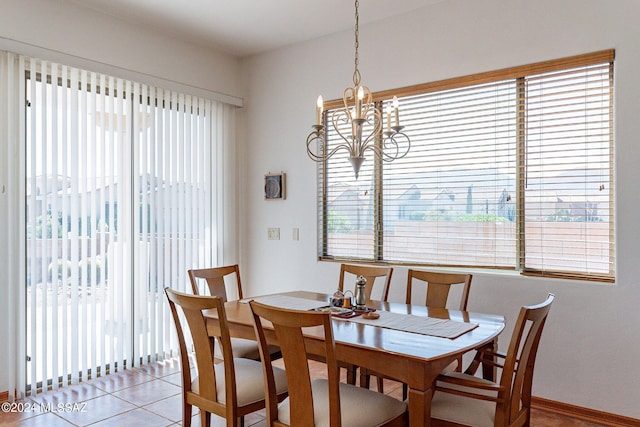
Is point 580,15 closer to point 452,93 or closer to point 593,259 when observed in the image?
point 452,93

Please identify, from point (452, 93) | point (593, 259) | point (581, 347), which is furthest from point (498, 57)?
point (581, 347)

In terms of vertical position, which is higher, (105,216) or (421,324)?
(105,216)

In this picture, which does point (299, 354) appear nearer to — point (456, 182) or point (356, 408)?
point (356, 408)

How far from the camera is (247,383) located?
2250mm

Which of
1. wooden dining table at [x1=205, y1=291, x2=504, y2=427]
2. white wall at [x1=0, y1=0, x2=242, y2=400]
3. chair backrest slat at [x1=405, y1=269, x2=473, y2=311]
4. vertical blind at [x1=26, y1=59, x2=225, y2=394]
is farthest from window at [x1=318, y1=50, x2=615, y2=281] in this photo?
vertical blind at [x1=26, y1=59, x2=225, y2=394]

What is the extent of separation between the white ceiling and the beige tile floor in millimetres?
2823

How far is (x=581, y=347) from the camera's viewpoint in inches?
114

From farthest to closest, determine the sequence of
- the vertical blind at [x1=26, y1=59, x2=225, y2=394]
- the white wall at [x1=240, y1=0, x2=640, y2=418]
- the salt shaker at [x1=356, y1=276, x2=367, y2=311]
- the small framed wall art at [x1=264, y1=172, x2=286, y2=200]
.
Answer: the small framed wall art at [x1=264, y1=172, x2=286, y2=200], the vertical blind at [x1=26, y1=59, x2=225, y2=394], the white wall at [x1=240, y1=0, x2=640, y2=418], the salt shaker at [x1=356, y1=276, x2=367, y2=311]

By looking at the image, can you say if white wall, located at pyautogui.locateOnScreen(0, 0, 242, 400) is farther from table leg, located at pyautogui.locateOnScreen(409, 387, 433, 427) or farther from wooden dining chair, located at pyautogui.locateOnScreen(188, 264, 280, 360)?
table leg, located at pyautogui.locateOnScreen(409, 387, 433, 427)

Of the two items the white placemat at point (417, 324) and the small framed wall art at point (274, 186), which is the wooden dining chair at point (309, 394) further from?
the small framed wall art at point (274, 186)

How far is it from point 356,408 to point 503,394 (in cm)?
60

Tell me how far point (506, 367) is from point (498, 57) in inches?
87.9

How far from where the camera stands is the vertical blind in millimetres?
3236

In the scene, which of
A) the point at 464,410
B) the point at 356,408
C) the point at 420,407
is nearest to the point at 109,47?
the point at 356,408
